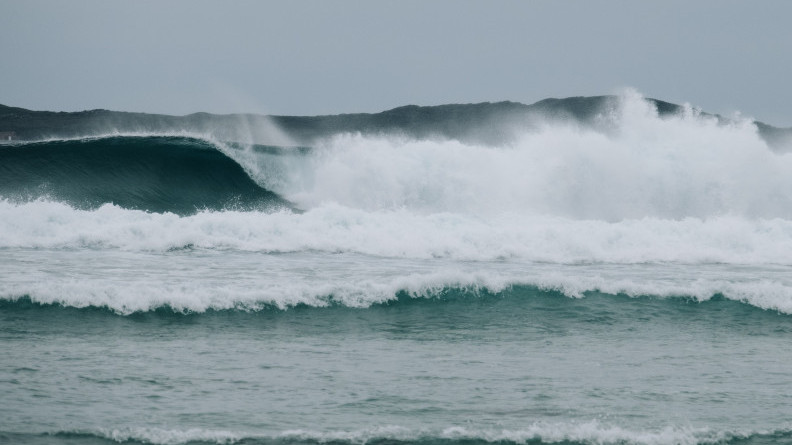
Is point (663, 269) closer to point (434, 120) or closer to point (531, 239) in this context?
point (531, 239)

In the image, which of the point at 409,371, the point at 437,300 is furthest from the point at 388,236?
the point at 409,371

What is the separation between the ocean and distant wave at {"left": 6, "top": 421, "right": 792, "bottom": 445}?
20 mm

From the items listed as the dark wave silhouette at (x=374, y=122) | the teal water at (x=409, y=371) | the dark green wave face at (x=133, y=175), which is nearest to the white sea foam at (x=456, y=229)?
the teal water at (x=409, y=371)

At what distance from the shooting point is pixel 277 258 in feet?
44.1

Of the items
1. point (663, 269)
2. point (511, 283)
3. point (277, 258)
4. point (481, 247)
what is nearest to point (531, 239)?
point (481, 247)

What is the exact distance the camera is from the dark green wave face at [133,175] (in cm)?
1922

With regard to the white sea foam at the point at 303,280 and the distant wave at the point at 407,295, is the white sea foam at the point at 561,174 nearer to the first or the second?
the white sea foam at the point at 303,280

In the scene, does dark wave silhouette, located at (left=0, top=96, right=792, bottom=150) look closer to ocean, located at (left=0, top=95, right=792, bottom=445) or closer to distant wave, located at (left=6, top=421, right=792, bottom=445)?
ocean, located at (left=0, top=95, right=792, bottom=445)

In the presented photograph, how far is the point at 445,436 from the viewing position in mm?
6102

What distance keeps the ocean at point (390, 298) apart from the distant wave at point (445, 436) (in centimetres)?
2

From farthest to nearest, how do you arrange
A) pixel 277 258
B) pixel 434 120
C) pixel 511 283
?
pixel 434 120 < pixel 277 258 < pixel 511 283

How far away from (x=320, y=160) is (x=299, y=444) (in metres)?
16.5

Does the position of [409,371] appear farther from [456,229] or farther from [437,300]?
[456,229]

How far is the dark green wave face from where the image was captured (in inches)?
757
